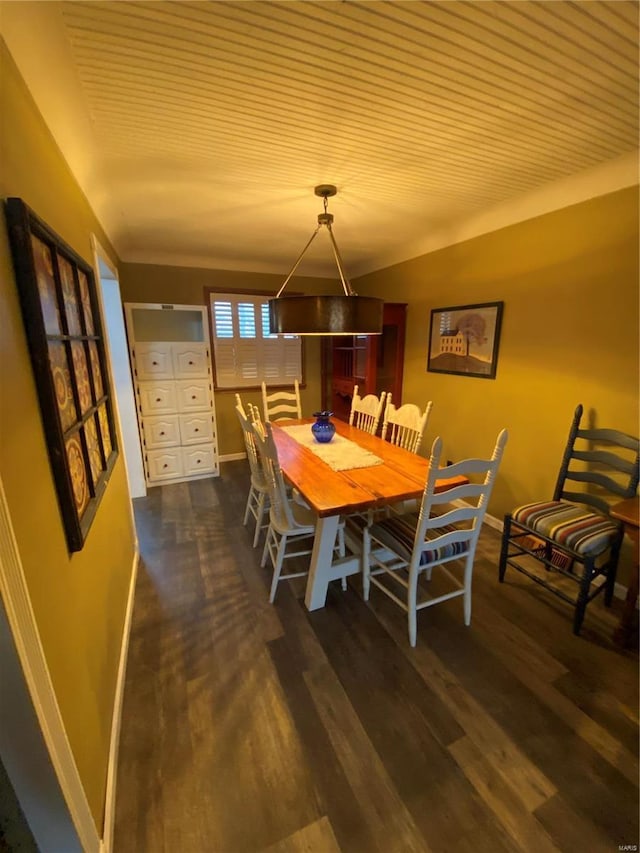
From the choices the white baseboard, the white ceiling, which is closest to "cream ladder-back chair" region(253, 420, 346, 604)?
the white ceiling

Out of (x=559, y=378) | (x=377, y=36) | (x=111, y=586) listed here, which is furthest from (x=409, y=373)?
(x=111, y=586)

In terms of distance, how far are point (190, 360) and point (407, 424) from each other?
7.66 ft

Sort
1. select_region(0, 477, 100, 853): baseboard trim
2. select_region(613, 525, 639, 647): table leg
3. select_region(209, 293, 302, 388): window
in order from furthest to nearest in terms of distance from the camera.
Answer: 1. select_region(209, 293, 302, 388): window
2. select_region(613, 525, 639, 647): table leg
3. select_region(0, 477, 100, 853): baseboard trim

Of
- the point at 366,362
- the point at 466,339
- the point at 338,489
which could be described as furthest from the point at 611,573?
the point at 366,362

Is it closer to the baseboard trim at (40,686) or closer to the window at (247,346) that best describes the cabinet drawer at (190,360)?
the window at (247,346)

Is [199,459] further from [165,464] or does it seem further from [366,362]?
[366,362]

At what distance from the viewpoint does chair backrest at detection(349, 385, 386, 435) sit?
2.94 meters

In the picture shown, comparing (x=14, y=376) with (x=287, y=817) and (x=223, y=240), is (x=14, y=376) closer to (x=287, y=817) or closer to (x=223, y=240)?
(x=287, y=817)

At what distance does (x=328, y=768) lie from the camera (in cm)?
125

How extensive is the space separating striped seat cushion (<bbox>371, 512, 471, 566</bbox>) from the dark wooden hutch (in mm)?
1927

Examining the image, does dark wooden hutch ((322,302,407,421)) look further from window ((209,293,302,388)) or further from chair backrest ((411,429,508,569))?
chair backrest ((411,429,508,569))

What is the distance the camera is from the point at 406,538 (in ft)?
6.02

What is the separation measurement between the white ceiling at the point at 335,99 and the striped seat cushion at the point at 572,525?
1.85 metres

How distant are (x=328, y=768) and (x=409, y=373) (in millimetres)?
3088
